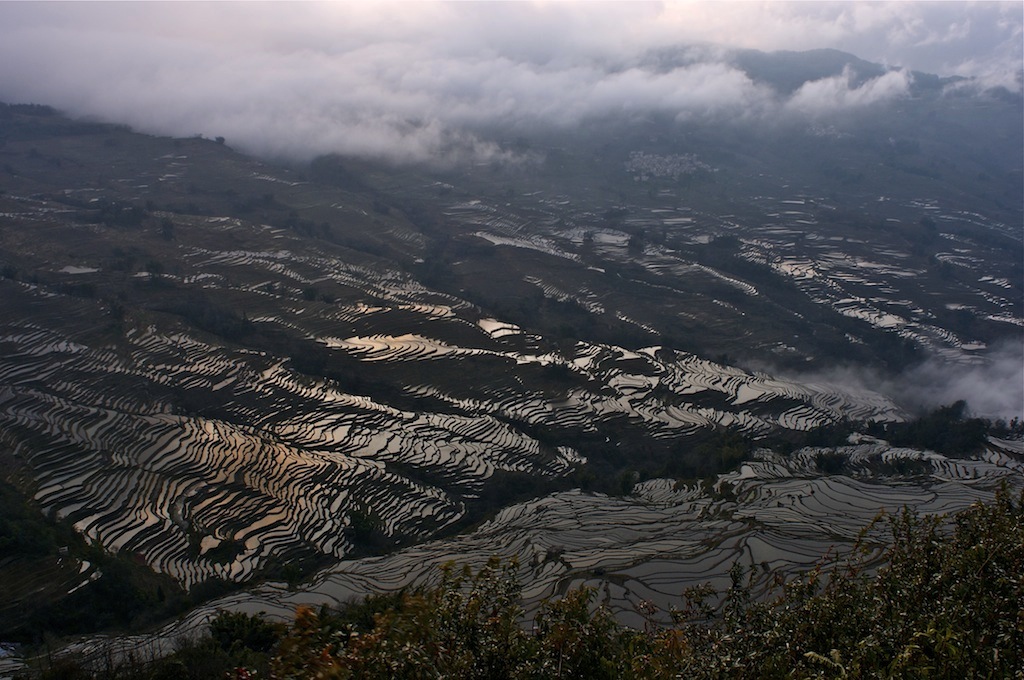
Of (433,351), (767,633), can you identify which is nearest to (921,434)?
(433,351)

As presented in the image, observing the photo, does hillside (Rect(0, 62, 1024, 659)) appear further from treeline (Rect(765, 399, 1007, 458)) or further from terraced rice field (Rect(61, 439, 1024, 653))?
treeline (Rect(765, 399, 1007, 458))

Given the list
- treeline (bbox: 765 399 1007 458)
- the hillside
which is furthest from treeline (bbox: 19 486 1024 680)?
treeline (bbox: 765 399 1007 458)

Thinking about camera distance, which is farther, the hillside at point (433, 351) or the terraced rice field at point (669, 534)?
the hillside at point (433, 351)

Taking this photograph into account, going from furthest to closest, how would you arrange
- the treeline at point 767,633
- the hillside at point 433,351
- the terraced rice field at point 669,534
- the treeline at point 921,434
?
1. the treeline at point 921,434
2. the hillside at point 433,351
3. the terraced rice field at point 669,534
4. the treeline at point 767,633

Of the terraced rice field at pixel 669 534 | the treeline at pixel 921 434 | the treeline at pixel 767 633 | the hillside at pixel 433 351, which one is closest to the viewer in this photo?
the treeline at pixel 767 633

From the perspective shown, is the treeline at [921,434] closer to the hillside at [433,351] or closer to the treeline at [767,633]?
the hillside at [433,351]

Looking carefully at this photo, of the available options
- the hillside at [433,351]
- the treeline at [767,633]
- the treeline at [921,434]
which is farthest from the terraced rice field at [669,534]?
the treeline at [767,633]

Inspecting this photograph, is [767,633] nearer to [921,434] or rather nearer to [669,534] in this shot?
[669,534]

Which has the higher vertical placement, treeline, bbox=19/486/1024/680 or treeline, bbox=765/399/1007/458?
treeline, bbox=19/486/1024/680

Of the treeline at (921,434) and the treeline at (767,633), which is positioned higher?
the treeline at (767,633)
